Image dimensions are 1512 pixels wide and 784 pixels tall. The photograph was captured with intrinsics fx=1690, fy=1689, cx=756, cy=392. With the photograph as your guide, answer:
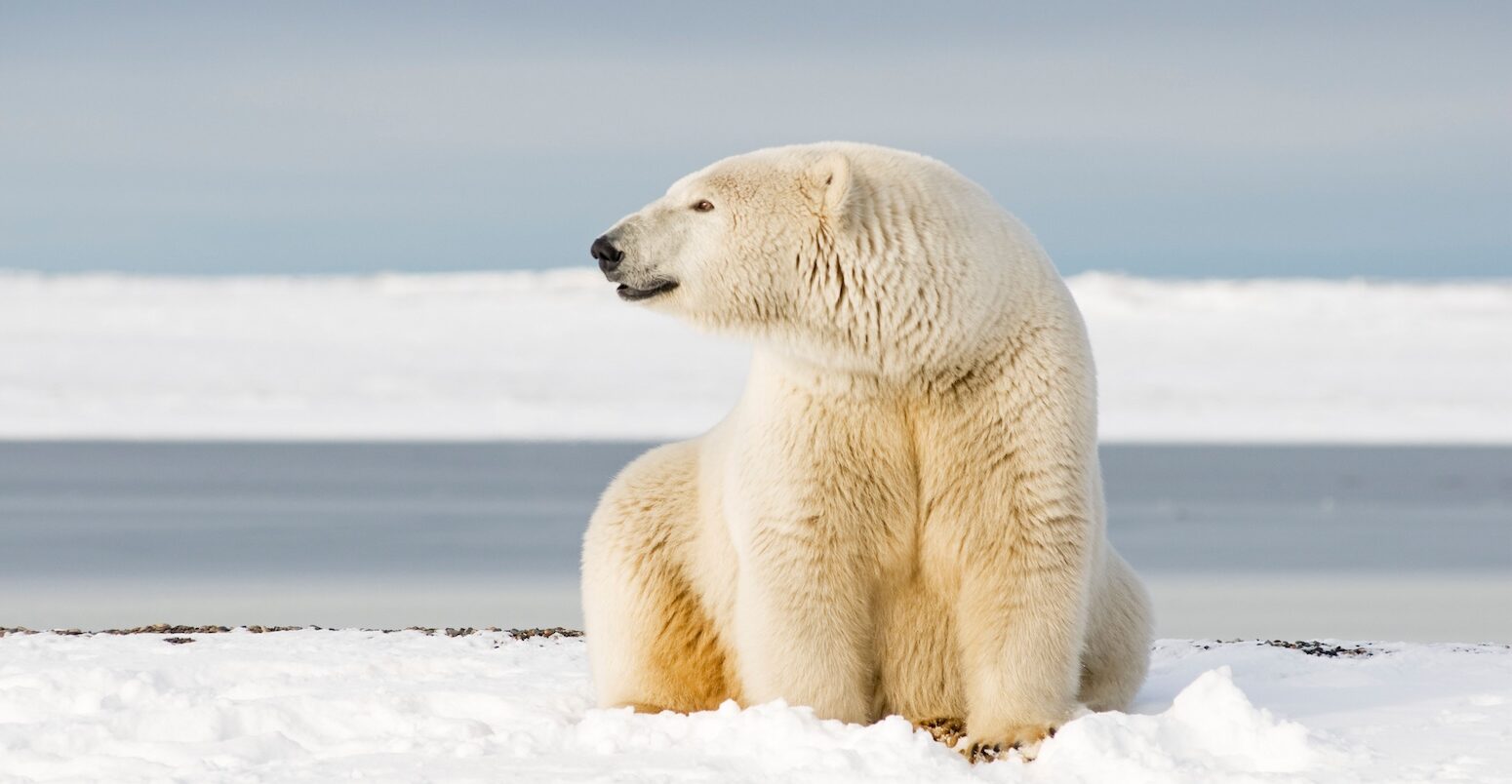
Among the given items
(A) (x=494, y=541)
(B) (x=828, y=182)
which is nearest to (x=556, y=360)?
(A) (x=494, y=541)

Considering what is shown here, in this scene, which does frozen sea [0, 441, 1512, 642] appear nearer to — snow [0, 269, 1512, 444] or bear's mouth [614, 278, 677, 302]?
bear's mouth [614, 278, 677, 302]

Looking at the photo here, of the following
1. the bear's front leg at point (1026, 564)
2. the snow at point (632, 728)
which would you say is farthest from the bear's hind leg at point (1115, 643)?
the bear's front leg at point (1026, 564)

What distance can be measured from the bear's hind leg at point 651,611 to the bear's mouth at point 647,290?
85 centimetres

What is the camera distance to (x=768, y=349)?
14.8ft

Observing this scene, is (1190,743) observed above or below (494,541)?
above

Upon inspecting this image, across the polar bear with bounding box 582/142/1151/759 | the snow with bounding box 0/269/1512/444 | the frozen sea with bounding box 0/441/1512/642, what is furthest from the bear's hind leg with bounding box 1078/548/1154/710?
the snow with bounding box 0/269/1512/444

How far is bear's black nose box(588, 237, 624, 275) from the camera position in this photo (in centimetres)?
443

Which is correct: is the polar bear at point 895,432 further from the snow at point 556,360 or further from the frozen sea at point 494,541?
the snow at point 556,360

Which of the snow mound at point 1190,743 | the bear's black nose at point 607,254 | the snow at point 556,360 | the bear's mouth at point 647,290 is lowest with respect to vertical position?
the snow at point 556,360

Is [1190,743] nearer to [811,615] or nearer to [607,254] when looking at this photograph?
[811,615]

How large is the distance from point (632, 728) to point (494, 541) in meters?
8.17

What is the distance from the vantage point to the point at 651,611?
5004 mm

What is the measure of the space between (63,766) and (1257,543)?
980cm

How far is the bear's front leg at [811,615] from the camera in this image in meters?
4.39
